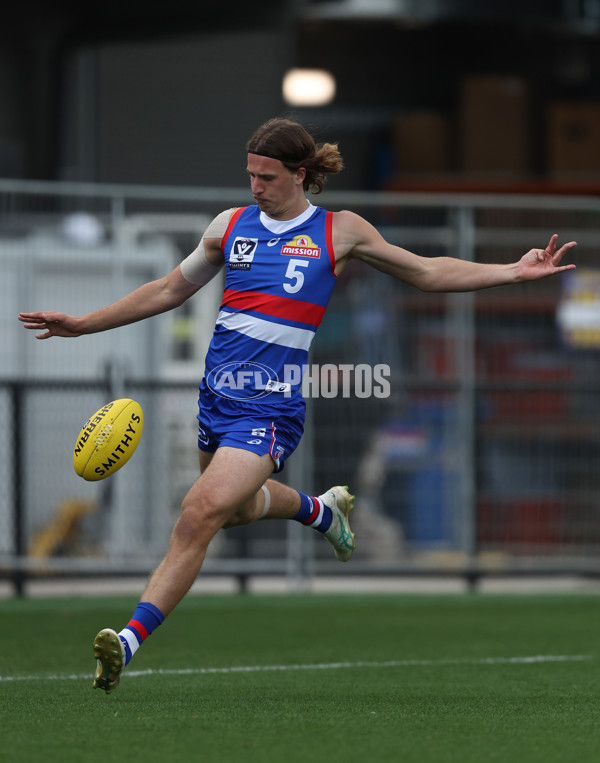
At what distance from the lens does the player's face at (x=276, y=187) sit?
5.47 metres

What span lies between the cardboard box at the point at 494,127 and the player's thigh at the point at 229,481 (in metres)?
11.7

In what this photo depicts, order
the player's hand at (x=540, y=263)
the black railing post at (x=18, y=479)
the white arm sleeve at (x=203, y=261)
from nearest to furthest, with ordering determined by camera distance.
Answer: the player's hand at (x=540, y=263), the white arm sleeve at (x=203, y=261), the black railing post at (x=18, y=479)

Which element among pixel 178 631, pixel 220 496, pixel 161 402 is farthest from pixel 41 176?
pixel 220 496

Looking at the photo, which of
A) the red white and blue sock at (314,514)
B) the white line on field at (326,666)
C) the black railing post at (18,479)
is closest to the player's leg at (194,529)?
the red white and blue sock at (314,514)

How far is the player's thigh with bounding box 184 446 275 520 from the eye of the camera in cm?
A: 515

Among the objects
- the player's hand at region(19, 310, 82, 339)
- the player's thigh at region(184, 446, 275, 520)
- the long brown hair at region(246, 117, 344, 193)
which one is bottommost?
the player's thigh at region(184, 446, 275, 520)

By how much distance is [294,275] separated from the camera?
18.0 ft

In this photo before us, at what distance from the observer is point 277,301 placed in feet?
18.0

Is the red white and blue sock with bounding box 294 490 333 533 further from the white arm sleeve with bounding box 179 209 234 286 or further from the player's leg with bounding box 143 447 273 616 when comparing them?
the white arm sleeve with bounding box 179 209 234 286

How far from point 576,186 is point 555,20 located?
78.8 inches

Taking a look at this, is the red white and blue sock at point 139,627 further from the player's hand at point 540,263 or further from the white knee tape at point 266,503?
the player's hand at point 540,263

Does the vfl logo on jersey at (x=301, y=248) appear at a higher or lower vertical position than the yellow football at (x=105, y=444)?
higher

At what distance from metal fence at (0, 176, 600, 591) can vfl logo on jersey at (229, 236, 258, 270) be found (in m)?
4.92

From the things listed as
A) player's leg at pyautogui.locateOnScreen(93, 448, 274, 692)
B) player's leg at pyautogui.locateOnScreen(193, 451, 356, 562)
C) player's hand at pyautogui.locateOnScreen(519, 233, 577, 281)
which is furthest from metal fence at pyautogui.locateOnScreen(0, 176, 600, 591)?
player's leg at pyautogui.locateOnScreen(93, 448, 274, 692)
